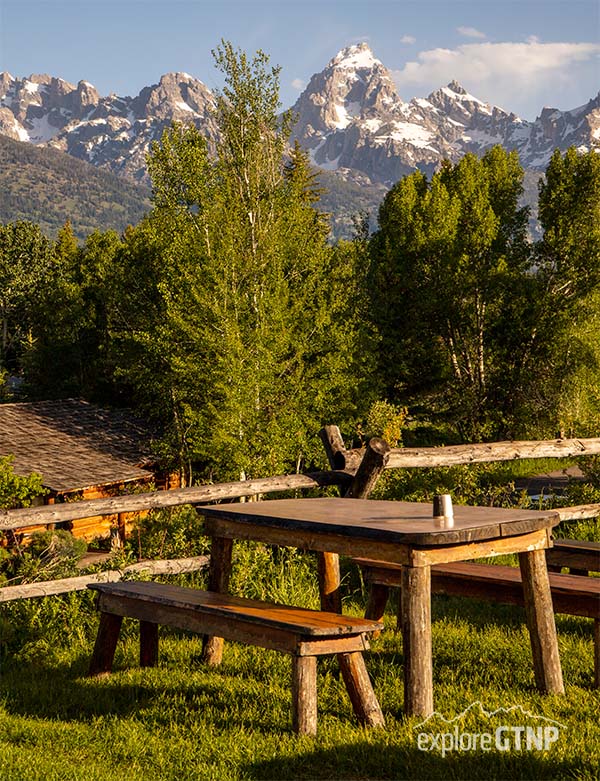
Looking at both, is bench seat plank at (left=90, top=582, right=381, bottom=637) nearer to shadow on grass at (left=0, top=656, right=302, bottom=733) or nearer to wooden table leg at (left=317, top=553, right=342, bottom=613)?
shadow on grass at (left=0, top=656, right=302, bottom=733)

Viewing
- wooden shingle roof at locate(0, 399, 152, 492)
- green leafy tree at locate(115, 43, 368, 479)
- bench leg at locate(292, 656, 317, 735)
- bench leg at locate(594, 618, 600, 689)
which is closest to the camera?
bench leg at locate(292, 656, 317, 735)

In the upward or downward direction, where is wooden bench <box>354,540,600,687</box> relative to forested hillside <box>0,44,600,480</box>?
downward

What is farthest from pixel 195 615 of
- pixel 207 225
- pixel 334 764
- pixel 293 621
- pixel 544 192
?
pixel 544 192

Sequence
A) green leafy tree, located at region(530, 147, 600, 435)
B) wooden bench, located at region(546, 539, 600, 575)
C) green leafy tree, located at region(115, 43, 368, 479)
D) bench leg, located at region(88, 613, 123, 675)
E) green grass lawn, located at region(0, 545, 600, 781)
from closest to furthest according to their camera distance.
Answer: green grass lawn, located at region(0, 545, 600, 781) → bench leg, located at region(88, 613, 123, 675) → wooden bench, located at region(546, 539, 600, 575) → green leafy tree, located at region(115, 43, 368, 479) → green leafy tree, located at region(530, 147, 600, 435)

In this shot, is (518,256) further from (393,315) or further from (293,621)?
(293,621)

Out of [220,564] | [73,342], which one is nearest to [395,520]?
[220,564]

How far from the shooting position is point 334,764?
Answer: 4277 millimetres

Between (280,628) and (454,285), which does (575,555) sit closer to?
(280,628)

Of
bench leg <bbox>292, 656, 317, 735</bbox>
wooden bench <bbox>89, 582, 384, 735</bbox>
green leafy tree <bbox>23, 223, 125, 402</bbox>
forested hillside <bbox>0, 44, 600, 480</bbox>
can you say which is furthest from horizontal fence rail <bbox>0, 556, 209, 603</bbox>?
green leafy tree <bbox>23, 223, 125, 402</bbox>

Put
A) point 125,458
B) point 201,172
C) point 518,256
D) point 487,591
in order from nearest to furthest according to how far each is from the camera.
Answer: point 487,591 → point 201,172 → point 125,458 → point 518,256

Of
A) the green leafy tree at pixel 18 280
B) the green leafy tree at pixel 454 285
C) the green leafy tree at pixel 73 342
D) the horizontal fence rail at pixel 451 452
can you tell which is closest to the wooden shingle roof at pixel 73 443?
the green leafy tree at pixel 73 342

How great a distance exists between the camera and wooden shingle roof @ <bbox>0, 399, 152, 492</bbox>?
100 feet

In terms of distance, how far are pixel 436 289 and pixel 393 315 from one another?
2243 millimetres

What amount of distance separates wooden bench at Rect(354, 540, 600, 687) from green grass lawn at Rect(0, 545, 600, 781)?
441 millimetres
